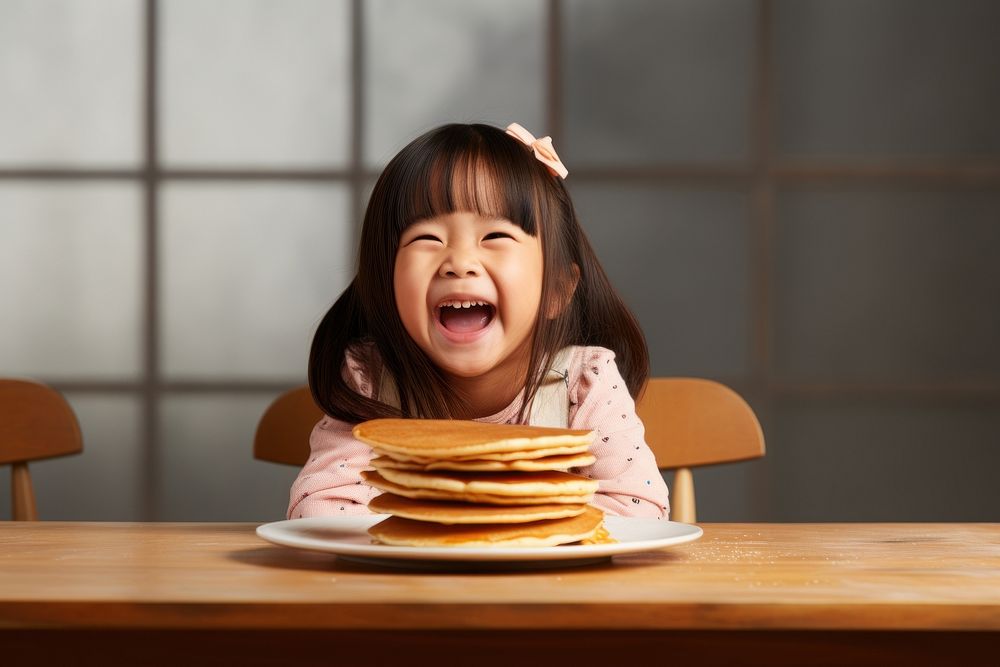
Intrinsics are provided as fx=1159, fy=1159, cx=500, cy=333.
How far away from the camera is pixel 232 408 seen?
3119 mm

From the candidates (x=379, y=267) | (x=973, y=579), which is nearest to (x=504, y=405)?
(x=379, y=267)

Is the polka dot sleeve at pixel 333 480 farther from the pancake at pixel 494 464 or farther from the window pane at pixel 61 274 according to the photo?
the window pane at pixel 61 274

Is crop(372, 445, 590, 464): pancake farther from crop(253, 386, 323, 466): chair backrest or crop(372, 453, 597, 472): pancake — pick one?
crop(253, 386, 323, 466): chair backrest

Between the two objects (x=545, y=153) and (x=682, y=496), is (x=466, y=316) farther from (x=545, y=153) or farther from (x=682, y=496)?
(x=682, y=496)

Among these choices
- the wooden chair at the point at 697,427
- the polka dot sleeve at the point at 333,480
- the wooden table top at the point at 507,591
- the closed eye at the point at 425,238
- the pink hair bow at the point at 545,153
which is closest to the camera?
the wooden table top at the point at 507,591

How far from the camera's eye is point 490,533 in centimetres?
68

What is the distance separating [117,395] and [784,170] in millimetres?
1871

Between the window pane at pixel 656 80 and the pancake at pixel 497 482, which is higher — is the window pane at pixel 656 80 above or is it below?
above

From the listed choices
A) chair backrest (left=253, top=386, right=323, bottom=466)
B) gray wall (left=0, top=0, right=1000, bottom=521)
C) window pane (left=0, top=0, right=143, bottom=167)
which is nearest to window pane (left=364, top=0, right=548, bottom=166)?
gray wall (left=0, top=0, right=1000, bottom=521)

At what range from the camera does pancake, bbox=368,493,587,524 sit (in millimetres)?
674

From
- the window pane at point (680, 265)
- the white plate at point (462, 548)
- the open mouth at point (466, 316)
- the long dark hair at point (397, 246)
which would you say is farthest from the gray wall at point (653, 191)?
the white plate at point (462, 548)

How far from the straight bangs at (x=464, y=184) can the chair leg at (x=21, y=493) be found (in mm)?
669

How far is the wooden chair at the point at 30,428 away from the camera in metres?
1.53

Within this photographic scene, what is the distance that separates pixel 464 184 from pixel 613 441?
316mm
